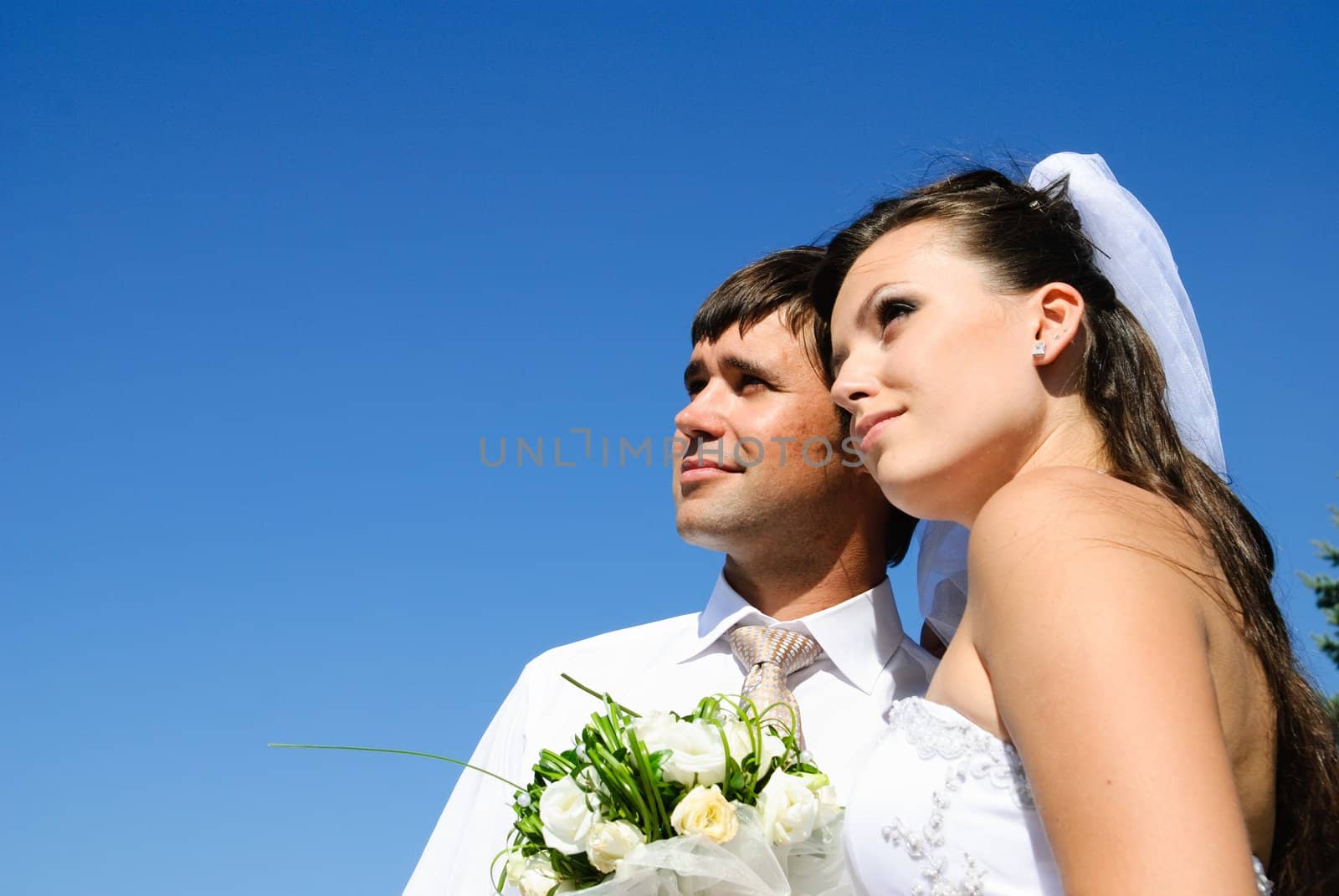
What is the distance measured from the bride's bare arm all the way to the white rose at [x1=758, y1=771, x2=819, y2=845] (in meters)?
0.88

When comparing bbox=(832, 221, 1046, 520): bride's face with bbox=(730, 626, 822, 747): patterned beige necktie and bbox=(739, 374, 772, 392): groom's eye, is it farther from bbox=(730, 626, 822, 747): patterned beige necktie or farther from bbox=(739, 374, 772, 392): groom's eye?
bbox=(739, 374, 772, 392): groom's eye

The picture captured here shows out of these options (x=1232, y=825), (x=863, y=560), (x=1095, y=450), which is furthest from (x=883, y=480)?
(x=863, y=560)

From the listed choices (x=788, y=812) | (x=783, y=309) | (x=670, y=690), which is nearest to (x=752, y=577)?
(x=670, y=690)

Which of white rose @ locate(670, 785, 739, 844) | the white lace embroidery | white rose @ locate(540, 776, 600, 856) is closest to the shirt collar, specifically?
white rose @ locate(670, 785, 739, 844)

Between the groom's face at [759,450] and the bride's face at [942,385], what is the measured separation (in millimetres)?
1529

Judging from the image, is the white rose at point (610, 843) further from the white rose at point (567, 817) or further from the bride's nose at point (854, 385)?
the bride's nose at point (854, 385)

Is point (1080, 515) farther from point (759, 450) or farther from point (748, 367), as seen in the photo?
point (748, 367)

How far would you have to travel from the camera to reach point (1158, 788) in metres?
2.09

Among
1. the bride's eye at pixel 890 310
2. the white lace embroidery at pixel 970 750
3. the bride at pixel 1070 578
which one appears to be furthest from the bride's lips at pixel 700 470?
the white lace embroidery at pixel 970 750

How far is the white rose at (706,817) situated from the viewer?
312cm

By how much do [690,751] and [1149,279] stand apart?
80.9 inches

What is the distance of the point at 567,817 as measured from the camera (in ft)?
10.5

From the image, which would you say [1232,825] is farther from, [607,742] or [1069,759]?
[607,742]

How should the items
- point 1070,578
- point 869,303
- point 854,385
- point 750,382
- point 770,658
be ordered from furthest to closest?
point 750,382 < point 770,658 < point 869,303 < point 854,385 < point 1070,578
